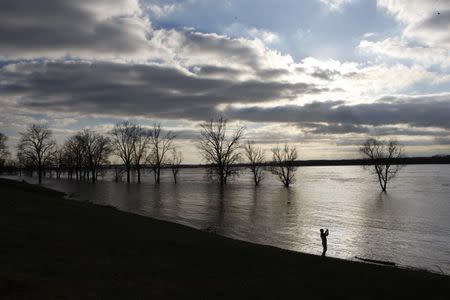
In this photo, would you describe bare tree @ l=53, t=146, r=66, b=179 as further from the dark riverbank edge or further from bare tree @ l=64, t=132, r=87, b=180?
the dark riverbank edge

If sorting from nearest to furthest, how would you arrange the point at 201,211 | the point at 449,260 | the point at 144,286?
the point at 144,286 < the point at 449,260 < the point at 201,211

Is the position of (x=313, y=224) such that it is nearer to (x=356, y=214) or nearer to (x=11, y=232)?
(x=356, y=214)

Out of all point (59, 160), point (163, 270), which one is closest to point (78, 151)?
point (59, 160)

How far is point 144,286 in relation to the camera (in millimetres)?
10141

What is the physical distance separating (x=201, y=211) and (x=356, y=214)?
15.7 m

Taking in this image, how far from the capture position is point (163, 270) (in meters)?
12.0

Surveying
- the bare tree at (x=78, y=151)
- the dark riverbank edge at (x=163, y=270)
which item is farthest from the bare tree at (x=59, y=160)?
the dark riverbank edge at (x=163, y=270)

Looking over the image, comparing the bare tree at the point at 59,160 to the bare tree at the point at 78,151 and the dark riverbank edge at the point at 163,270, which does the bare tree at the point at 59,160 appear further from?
the dark riverbank edge at the point at 163,270

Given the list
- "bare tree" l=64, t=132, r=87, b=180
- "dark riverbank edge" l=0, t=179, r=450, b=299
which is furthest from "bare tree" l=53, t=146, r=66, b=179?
"dark riverbank edge" l=0, t=179, r=450, b=299

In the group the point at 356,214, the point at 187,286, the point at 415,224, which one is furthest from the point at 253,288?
the point at 356,214

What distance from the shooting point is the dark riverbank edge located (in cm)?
962

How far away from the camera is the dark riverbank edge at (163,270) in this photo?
31.6 feet

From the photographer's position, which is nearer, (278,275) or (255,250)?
(278,275)

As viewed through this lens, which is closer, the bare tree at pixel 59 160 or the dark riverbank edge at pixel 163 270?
the dark riverbank edge at pixel 163 270
